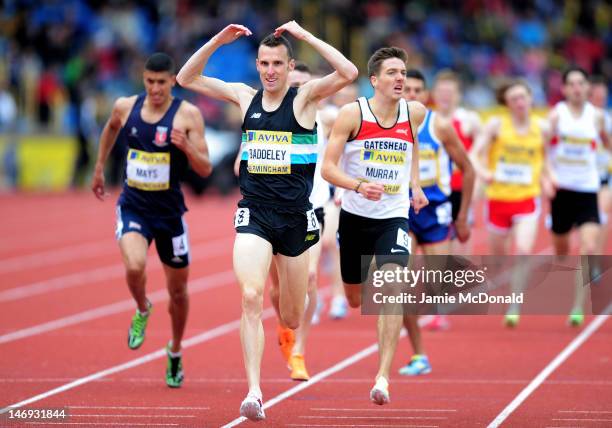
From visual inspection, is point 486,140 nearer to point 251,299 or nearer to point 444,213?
point 444,213

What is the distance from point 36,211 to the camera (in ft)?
77.9

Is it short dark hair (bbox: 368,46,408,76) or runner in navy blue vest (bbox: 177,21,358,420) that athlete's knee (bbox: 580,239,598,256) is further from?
runner in navy blue vest (bbox: 177,21,358,420)

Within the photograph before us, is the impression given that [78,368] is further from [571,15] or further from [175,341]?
[571,15]

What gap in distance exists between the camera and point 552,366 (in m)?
9.68

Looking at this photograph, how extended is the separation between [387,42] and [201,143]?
21133 mm

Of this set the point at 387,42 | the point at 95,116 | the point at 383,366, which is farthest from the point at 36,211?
the point at 383,366

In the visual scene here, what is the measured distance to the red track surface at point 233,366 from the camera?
7719mm

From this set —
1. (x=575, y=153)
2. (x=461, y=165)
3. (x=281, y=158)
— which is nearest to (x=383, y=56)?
(x=281, y=158)

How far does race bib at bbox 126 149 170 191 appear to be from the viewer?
8.96 metres

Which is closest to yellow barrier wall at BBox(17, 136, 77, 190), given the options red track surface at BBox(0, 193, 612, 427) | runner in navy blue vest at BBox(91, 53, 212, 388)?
red track surface at BBox(0, 193, 612, 427)

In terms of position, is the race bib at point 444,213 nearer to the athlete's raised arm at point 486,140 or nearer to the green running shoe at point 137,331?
the athlete's raised arm at point 486,140

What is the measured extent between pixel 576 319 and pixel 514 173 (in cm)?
147

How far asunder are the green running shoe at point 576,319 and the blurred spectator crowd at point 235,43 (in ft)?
48.9

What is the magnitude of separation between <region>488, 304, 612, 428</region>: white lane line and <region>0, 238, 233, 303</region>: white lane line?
618 centimetres
